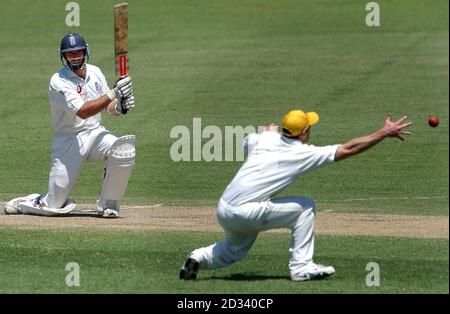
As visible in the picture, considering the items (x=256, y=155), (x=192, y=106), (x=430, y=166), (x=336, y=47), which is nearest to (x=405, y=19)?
(x=336, y=47)

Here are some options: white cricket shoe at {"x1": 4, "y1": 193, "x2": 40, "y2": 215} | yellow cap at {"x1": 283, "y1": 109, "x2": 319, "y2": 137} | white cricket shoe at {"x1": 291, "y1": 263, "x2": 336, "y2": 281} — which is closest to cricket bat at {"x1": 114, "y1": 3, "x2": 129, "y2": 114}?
white cricket shoe at {"x1": 4, "y1": 193, "x2": 40, "y2": 215}

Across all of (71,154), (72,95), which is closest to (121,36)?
(72,95)

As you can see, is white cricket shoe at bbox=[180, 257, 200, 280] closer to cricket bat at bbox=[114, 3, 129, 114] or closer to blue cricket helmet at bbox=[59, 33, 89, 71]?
cricket bat at bbox=[114, 3, 129, 114]

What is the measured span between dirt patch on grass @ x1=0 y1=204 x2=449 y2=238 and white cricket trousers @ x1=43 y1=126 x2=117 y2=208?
13.5 inches

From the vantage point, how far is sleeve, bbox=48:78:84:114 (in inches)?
550

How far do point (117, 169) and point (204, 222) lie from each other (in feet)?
3.75

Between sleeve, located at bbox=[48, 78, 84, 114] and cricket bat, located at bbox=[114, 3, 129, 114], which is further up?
cricket bat, located at bbox=[114, 3, 129, 114]

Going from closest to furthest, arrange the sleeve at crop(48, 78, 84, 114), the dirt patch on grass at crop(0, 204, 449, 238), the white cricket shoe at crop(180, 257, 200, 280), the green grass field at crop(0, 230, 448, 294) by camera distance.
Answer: the green grass field at crop(0, 230, 448, 294) < the white cricket shoe at crop(180, 257, 200, 280) < the dirt patch on grass at crop(0, 204, 449, 238) < the sleeve at crop(48, 78, 84, 114)

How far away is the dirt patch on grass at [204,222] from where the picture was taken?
13.4 metres

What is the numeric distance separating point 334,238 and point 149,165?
6562mm

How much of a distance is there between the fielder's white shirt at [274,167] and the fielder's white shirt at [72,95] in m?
3.75

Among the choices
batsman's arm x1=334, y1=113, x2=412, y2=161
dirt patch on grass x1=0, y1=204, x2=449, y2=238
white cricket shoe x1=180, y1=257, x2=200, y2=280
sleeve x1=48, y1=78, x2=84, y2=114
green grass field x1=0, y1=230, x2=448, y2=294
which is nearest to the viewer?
batsman's arm x1=334, y1=113, x2=412, y2=161
